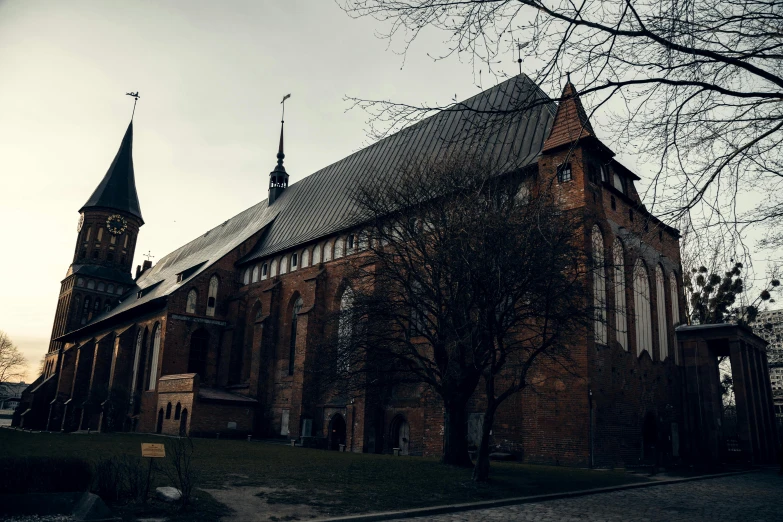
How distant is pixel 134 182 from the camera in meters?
59.5

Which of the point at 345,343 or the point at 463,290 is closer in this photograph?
the point at 463,290

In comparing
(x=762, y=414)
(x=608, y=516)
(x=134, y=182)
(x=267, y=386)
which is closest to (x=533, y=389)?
(x=608, y=516)

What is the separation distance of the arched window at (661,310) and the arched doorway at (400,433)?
36.5 feet

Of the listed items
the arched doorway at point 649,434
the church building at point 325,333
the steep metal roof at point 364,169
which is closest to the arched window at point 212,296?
the church building at point 325,333

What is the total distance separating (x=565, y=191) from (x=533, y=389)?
7082mm

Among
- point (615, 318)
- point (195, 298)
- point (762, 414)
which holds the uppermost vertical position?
point (195, 298)

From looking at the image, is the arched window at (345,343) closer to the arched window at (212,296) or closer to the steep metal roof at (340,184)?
the steep metal roof at (340,184)

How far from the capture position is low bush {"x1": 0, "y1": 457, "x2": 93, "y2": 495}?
7184 millimetres

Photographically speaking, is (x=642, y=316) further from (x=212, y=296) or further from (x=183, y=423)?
(x=212, y=296)

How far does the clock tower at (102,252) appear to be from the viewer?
54719 millimetres

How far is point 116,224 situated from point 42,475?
180ft

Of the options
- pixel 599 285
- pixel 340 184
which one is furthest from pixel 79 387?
pixel 599 285

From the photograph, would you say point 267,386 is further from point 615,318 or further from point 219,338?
point 615,318

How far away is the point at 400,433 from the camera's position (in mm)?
24000
